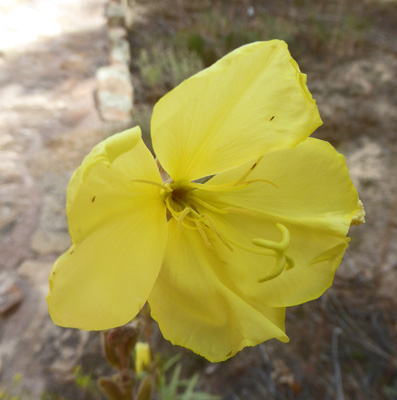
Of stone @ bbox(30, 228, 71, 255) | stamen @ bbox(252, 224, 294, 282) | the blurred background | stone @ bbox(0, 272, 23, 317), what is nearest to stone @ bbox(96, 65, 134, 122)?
the blurred background

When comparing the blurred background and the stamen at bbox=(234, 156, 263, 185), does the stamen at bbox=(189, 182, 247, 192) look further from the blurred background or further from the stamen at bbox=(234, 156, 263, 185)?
the blurred background

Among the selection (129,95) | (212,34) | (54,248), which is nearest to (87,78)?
(129,95)

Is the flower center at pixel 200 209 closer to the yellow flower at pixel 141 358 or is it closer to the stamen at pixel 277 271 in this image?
the stamen at pixel 277 271

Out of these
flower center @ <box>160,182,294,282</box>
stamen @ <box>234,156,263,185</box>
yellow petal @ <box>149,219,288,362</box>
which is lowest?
yellow petal @ <box>149,219,288,362</box>

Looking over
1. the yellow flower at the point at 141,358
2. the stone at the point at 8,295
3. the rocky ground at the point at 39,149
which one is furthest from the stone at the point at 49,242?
the yellow flower at the point at 141,358

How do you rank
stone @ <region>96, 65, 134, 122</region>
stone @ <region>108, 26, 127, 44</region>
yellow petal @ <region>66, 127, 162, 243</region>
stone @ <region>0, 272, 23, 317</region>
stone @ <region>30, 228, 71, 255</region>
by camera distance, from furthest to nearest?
stone @ <region>108, 26, 127, 44</region>
stone @ <region>96, 65, 134, 122</region>
stone @ <region>30, 228, 71, 255</region>
stone @ <region>0, 272, 23, 317</region>
yellow petal @ <region>66, 127, 162, 243</region>

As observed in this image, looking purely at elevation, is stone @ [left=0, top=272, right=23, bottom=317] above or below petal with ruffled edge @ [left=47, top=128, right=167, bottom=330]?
below
